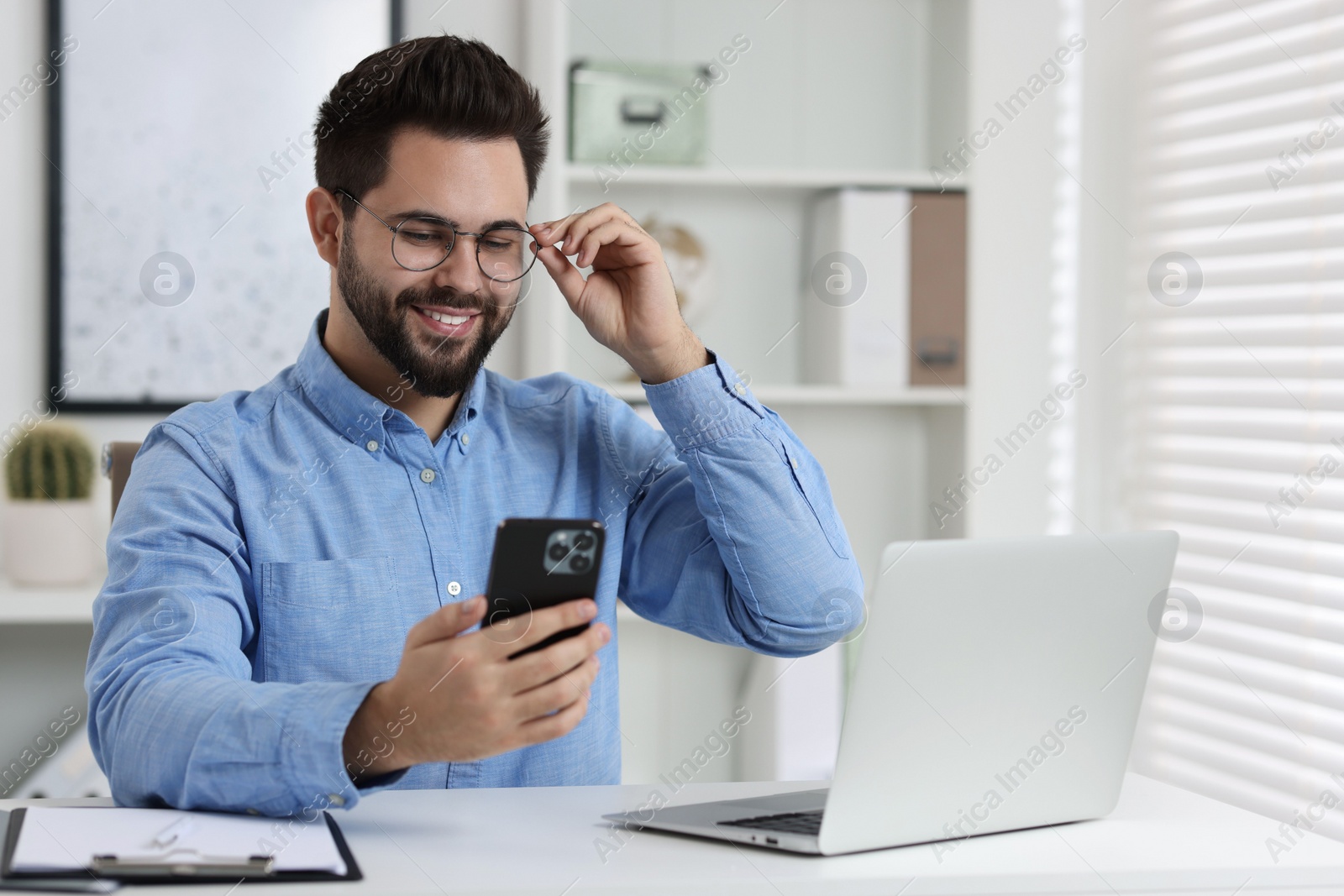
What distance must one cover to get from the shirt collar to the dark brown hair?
179mm

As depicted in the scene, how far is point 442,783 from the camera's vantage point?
1310 millimetres

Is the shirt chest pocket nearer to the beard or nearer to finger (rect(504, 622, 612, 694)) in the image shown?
the beard

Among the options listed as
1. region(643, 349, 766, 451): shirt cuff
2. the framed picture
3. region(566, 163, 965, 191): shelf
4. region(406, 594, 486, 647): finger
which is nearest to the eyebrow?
region(643, 349, 766, 451): shirt cuff

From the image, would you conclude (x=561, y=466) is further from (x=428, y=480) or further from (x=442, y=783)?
(x=442, y=783)

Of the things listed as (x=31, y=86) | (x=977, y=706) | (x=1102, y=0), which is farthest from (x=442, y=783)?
(x=1102, y=0)

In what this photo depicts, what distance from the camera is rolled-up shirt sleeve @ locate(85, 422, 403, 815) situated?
95cm

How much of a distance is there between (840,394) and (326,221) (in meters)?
1.21

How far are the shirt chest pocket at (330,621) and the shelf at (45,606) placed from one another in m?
0.96

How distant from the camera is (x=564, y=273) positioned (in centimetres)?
140

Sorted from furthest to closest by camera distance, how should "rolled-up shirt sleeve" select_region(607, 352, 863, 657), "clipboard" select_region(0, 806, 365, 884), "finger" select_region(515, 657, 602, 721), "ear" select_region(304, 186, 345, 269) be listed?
"ear" select_region(304, 186, 345, 269), "rolled-up shirt sleeve" select_region(607, 352, 863, 657), "finger" select_region(515, 657, 602, 721), "clipboard" select_region(0, 806, 365, 884)

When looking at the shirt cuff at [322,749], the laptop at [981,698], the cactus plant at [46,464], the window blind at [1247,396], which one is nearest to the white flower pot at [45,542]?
the cactus plant at [46,464]

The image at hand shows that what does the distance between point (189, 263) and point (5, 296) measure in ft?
1.08

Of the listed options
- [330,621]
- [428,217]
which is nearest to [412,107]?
[428,217]

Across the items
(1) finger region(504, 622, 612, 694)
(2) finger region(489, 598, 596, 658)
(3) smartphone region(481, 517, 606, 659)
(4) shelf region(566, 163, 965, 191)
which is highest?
(4) shelf region(566, 163, 965, 191)
